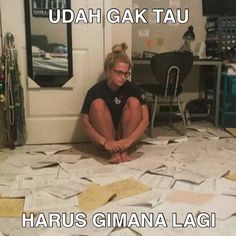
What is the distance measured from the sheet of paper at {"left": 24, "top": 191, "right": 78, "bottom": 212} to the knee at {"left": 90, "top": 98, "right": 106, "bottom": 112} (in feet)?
2.24

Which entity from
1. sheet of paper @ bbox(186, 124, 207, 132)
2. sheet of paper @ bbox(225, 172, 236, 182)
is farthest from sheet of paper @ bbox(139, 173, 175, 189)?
sheet of paper @ bbox(186, 124, 207, 132)

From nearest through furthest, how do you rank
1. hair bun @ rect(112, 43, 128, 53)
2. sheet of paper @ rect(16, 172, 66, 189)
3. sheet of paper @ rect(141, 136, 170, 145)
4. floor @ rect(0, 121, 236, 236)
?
sheet of paper @ rect(16, 172, 66, 189)
floor @ rect(0, 121, 236, 236)
hair bun @ rect(112, 43, 128, 53)
sheet of paper @ rect(141, 136, 170, 145)

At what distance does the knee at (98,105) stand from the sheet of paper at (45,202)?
0.68 m

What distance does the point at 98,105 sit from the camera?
2109 millimetres

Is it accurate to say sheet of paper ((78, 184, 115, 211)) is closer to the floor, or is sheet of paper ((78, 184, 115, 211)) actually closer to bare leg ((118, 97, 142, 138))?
the floor

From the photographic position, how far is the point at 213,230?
131 centimetres

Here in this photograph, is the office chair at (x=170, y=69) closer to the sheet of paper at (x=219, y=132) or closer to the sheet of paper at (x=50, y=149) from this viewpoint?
the sheet of paper at (x=219, y=132)

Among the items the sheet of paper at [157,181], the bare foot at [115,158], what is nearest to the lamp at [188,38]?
the bare foot at [115,158]

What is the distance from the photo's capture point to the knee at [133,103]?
7.02 ft

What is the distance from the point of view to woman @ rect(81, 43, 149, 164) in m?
2.05

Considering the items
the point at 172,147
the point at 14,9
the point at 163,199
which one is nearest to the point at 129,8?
the point at 14,9

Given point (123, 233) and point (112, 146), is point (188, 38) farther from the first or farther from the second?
point (123, 233)

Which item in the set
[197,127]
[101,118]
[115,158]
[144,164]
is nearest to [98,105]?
[101,118]

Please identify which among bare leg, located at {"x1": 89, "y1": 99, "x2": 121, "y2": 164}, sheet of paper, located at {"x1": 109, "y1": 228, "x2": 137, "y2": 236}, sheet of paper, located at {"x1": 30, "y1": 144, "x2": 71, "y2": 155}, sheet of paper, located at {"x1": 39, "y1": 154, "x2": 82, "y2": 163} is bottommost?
sheet of paper, located at {"x1": 109, "y1": 228, "x2": 137, "y2": 236}
